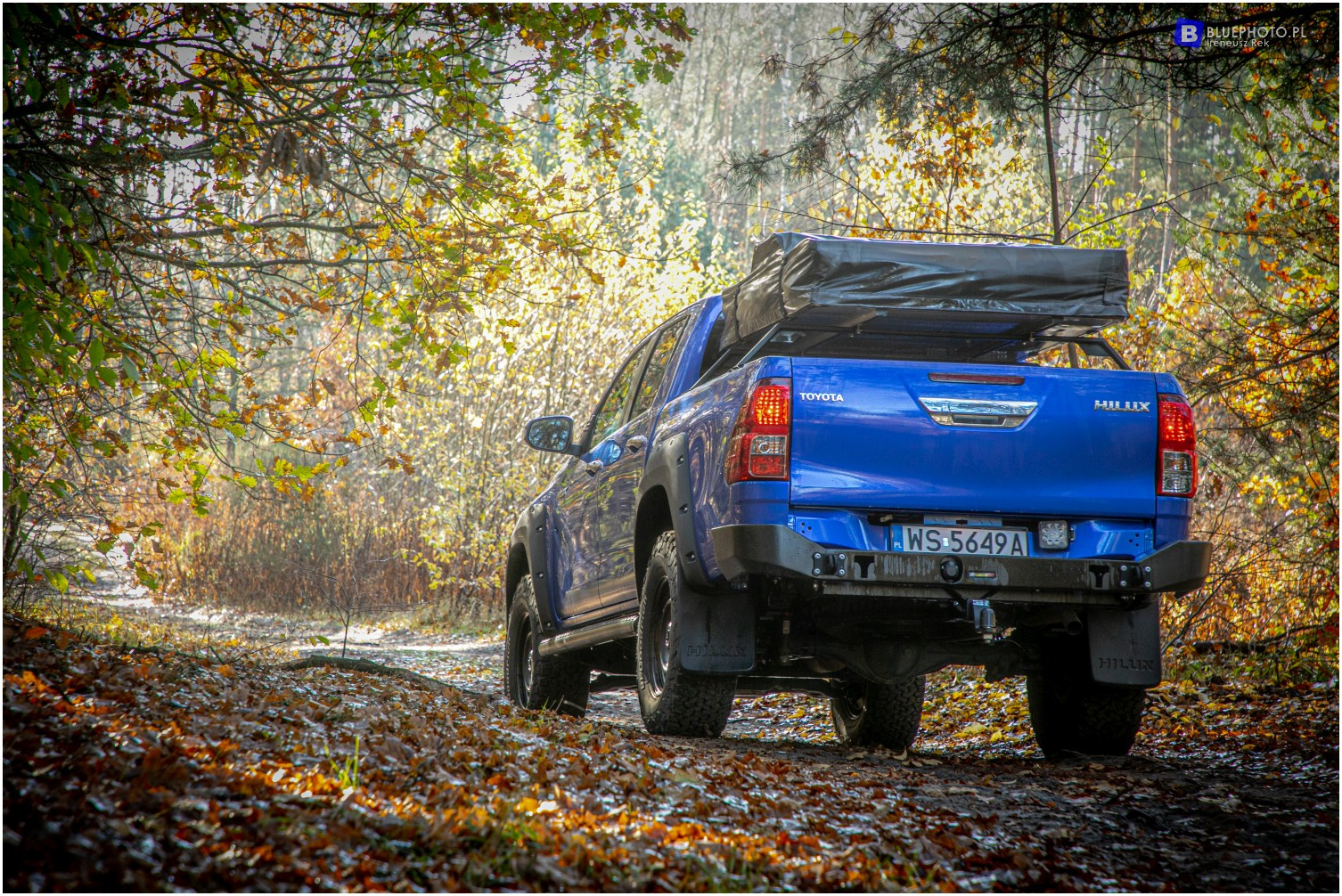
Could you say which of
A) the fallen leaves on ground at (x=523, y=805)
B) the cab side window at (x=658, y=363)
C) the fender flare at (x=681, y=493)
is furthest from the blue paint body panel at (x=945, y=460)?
the cab side window at (x=658, y=363)

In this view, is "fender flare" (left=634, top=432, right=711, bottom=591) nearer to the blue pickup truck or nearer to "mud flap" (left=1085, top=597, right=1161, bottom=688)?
the blue pickup truck

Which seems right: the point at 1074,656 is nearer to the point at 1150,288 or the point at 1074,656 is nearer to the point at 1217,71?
the point at 1217,71

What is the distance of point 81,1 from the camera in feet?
20.6

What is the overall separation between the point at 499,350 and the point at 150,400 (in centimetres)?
962

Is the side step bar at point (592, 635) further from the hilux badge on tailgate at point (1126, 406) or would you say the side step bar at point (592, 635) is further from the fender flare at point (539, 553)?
the hilux badge on tailgate at point (1126, 406)

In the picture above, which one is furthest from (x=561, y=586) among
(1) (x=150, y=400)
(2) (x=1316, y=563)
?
(2) (x=1316, y=563)

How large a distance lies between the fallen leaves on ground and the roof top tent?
209cm

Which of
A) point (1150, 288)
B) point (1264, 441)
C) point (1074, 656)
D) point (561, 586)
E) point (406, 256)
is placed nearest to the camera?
point (1074, 656)

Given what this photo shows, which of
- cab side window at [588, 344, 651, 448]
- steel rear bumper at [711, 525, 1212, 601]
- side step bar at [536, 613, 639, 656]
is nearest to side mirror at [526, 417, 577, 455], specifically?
cab side window at [588, 344, 651, 448]

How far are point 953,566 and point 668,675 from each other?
58.7 inches

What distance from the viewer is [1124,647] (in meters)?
5.36

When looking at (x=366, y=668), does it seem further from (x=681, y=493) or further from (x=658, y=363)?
(x=681, y=493)

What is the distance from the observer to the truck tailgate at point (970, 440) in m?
4.93

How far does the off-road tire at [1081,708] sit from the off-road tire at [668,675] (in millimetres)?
1629
